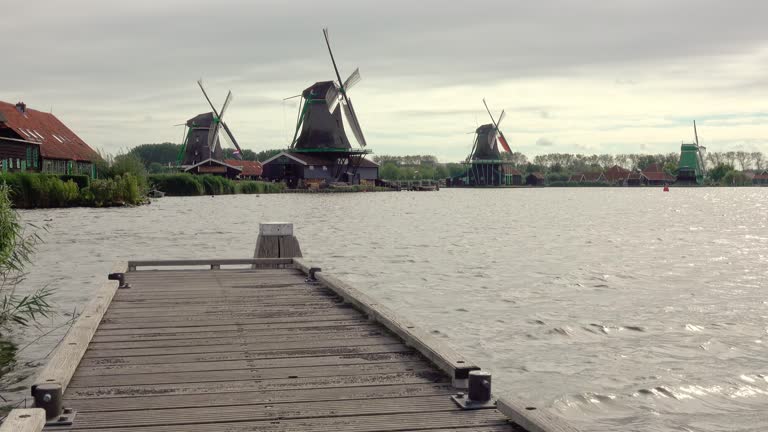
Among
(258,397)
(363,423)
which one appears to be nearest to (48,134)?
(258,397)

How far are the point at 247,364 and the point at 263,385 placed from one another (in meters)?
0.64

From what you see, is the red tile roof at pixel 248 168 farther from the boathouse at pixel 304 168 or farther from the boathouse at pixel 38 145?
the boathouse at pixel 38 145

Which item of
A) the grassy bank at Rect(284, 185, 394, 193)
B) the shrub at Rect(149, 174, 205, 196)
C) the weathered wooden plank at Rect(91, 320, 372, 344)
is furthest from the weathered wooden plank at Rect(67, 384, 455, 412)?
the grassy bank at Rect(284, 185, 394, 193)

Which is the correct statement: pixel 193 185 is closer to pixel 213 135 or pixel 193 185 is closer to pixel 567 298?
pixel 213 135

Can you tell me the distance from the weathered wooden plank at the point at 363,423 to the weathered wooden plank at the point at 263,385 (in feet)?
2.31

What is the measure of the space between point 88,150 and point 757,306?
6298 cm

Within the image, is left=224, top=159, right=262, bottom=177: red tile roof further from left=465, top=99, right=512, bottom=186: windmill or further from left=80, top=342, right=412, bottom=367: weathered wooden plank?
left=80, top=342, right=412, bottom=367: weathered wooden plank

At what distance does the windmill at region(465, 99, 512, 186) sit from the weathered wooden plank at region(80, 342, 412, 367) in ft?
414

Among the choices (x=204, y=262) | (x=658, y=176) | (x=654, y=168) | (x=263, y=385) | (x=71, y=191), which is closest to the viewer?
(x=263, y=385)

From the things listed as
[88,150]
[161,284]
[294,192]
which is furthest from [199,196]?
[161,284]

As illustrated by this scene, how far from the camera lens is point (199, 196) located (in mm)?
73312

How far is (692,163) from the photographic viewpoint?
160 meters

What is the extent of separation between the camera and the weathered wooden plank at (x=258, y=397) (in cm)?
515

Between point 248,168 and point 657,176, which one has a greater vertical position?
point 248,168
